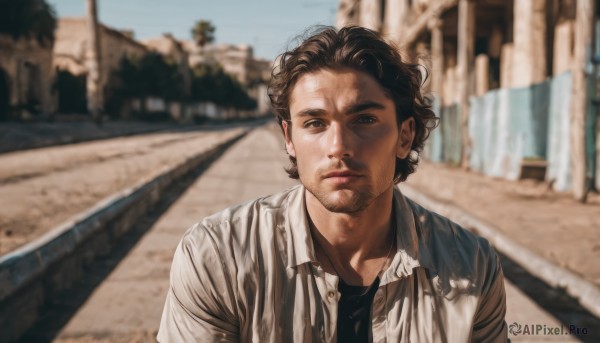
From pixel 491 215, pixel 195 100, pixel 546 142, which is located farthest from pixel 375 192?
pixel 195 100

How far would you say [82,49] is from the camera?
46812mm

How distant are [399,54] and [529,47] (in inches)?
446

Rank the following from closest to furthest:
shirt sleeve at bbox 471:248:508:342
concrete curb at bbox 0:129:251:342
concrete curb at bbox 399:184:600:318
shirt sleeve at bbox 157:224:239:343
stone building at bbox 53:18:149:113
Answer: shirt sleeve at bbox 157:224:239:343
shirt sleeve at bbox 471:248:508:342
concrete curb at bbox 0:129:251:342
concrete curb at bbox 399:184:600:318
stone building at bbox 53:18:149:113

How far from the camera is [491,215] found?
24.4 feet

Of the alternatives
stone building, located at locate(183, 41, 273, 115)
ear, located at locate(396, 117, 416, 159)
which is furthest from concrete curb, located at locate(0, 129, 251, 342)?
stone building, located at locate(183, 41, 273, 115)

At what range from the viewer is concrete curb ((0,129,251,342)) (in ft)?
11.4

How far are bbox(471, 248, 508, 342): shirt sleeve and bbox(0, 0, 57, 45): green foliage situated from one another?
27875mm

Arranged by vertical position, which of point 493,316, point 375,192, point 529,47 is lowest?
point 493,316

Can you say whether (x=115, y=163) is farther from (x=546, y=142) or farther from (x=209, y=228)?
(x=209, y=228)

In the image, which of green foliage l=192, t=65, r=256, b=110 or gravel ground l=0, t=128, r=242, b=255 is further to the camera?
green foliage l=192, t=65, r=256, b=110

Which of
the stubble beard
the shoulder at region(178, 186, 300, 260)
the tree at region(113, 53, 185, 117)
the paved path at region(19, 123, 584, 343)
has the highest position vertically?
the tree at region(113, 53, 185, 117)

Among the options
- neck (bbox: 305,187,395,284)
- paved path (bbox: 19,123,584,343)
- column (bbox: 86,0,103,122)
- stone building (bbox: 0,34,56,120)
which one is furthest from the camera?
column (bbox: 86,0,103,122)

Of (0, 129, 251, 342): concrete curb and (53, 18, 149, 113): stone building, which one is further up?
(53, 18, 149, 113): stone building

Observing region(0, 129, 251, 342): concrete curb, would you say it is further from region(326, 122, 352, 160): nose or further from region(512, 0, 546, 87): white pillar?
region(512, 0, 546, 87): white pillar
